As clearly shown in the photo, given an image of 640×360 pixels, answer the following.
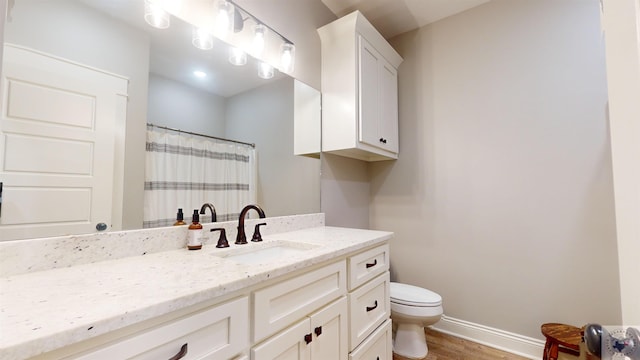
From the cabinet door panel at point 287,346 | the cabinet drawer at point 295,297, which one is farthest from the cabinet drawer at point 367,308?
the cabinet door panel at point 287,346

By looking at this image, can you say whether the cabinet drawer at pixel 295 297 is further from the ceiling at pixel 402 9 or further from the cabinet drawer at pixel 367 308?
the ceiling at pixel 402 9

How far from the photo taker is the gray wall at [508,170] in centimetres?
166

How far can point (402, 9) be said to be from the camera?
210 cm

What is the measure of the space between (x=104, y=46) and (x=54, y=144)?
40cm

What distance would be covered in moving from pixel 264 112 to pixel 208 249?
2.82ft

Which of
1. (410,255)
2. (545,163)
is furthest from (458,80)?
(410,255)

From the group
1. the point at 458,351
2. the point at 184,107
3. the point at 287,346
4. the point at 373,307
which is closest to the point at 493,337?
the point at 458,351

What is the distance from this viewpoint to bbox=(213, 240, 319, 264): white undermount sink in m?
1.17

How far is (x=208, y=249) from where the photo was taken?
1126 mm

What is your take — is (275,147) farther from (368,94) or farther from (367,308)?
(367,308)

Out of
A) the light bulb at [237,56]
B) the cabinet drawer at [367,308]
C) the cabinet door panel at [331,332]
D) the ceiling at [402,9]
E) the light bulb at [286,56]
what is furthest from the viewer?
the ceiling at [402,9]

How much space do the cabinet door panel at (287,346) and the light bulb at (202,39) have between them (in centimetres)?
131

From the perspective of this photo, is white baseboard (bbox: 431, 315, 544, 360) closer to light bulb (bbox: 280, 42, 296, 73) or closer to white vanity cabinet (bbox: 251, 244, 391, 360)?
white vanity cabinet (bbox: 251, 244, 391, 360)

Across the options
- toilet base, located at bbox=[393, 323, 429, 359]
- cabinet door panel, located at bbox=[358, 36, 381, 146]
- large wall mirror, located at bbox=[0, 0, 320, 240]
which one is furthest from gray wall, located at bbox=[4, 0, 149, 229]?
toilet base, located at bbox=[393, 323, 429, 359]
